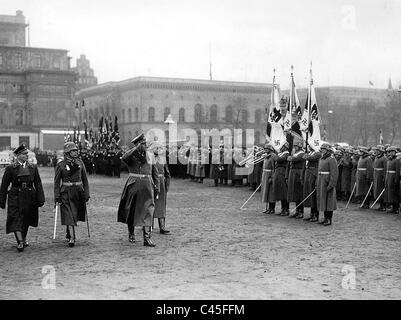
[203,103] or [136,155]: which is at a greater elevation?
[203,103]

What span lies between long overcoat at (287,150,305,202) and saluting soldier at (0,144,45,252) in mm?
6505

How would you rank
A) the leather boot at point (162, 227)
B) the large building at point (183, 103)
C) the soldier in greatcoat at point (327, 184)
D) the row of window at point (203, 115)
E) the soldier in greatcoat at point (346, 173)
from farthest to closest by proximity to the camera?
the row of window at point (203, 115), the large building at point (183, 103), the soldier in greatcoat at point (346, 173), the soldier in greatcoat at point (327, 184), the leather boot at point (162, 227)

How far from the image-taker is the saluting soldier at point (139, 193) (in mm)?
10305

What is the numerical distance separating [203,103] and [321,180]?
2494 inches

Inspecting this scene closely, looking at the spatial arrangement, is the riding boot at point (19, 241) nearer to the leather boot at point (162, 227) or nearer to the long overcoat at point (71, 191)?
the long overcoat at point (71, 191)

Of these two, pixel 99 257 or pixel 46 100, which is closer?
pixel 99 257

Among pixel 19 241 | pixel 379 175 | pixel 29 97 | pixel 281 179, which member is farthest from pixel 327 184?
pixel 29 97

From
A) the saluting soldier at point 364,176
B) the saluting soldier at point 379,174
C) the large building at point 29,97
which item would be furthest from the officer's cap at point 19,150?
the large building at point 29,97

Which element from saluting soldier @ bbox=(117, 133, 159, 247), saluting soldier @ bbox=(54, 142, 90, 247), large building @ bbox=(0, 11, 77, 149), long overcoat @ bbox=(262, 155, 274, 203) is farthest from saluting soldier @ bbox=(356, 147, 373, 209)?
large building @ bbox=(0, 11, 77, 149)

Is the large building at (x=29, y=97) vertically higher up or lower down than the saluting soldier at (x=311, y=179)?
higher up

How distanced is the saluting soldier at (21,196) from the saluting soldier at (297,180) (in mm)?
6508
